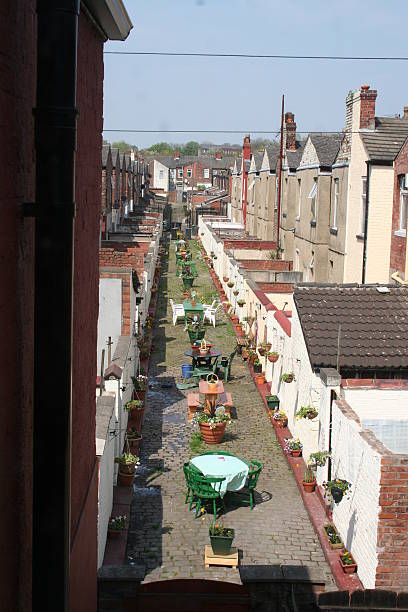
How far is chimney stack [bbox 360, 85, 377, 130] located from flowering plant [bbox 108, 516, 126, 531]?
17058 mm

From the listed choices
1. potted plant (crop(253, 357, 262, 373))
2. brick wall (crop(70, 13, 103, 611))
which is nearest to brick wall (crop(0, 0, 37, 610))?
brick wall (crop(70, 13, 103, 611))

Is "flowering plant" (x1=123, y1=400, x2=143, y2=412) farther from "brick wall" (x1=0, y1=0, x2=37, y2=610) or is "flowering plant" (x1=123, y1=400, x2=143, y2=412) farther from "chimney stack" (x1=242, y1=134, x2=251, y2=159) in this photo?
"chimney stack" (x1=242, y1=134, x2=251, y2=159)

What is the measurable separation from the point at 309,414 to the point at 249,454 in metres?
2.49

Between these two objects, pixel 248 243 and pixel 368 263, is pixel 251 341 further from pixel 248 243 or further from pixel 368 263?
pixel 248 243

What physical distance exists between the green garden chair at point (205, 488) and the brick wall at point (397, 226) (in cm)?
1051

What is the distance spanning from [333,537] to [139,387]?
855cm

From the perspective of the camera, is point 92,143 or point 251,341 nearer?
point 92,143

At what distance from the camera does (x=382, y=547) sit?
9.51 meters

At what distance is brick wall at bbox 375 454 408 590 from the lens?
9.34m

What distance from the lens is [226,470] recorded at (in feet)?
41.2

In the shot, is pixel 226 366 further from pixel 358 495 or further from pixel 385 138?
pixel 358 495

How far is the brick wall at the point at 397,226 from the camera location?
2080cm

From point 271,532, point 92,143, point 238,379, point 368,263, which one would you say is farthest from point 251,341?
point 92,143

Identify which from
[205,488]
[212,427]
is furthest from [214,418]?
[205,488]
